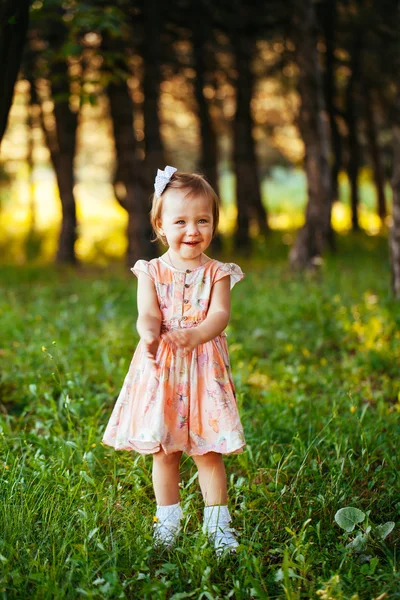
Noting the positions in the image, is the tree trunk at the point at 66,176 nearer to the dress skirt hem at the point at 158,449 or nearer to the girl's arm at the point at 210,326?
the girl's arm at the point at 210,326

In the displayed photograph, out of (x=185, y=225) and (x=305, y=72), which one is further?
(x=305, y=72)

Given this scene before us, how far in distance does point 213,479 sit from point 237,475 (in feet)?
2.22

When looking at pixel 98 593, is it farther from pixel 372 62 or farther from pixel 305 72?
pixel 372 62

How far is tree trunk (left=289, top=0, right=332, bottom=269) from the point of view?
11484 mm

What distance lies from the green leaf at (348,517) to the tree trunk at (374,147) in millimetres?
17302

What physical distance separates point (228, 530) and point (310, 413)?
5.04ft

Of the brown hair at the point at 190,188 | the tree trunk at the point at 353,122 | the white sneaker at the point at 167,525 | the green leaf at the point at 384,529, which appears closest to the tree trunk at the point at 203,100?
the tree trunk at the point at 353,122

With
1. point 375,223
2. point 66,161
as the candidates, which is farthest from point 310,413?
point 375,223

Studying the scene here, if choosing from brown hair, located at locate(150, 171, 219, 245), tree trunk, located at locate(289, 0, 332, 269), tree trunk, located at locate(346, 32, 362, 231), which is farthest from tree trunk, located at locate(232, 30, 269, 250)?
brown hair, located at locate(150, 171, 219, 245)

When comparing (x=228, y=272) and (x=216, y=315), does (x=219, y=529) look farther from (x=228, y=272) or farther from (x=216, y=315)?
(x=228, y=272)

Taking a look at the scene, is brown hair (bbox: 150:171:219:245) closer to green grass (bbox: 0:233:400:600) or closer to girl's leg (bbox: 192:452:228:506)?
green grass (bbox: 0:233:400:600)

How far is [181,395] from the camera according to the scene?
11.4 ft

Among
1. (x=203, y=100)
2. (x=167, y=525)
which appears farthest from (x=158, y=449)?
(x=203, y=100)

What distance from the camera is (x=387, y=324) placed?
7.17 metres
